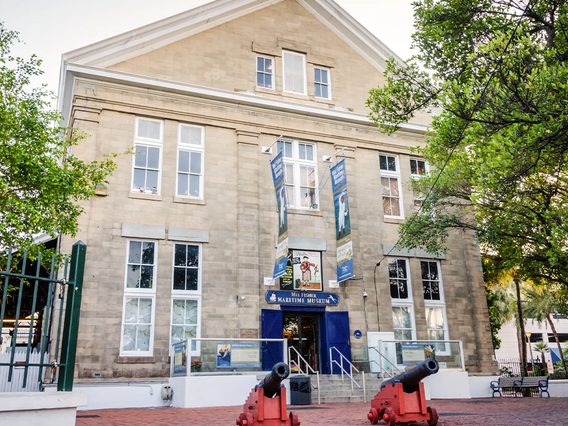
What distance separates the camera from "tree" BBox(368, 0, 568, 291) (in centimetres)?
949

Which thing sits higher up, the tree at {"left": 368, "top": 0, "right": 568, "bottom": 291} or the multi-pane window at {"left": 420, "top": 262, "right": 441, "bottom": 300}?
the tree at {"left": 368, "top": 0, "right": 568, "bottom": 291}

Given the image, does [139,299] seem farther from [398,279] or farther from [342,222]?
[398,279]

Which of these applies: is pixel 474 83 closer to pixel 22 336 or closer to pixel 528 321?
pixel 22 336

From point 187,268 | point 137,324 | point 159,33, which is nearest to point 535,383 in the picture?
point 187,268

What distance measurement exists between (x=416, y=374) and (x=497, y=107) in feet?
16.7

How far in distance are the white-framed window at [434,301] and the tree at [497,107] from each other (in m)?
3.30

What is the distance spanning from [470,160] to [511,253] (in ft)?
17.1

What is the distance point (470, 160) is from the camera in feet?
49.0

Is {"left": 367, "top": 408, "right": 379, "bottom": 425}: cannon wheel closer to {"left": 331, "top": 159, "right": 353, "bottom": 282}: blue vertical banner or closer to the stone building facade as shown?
the stone building facade

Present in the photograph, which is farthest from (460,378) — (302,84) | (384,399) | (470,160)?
(302,84)

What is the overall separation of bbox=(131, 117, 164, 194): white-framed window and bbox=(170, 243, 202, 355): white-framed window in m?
2.23

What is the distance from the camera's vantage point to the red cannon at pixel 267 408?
25.7 ft

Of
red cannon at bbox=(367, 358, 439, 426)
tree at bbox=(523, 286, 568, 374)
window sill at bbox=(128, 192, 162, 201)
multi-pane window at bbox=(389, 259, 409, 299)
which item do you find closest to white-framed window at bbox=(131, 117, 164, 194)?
window sill at bbox=(128, 192, 162, 201)

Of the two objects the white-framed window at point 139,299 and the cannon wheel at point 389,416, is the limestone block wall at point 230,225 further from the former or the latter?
the cannon wheel at point 389,416
